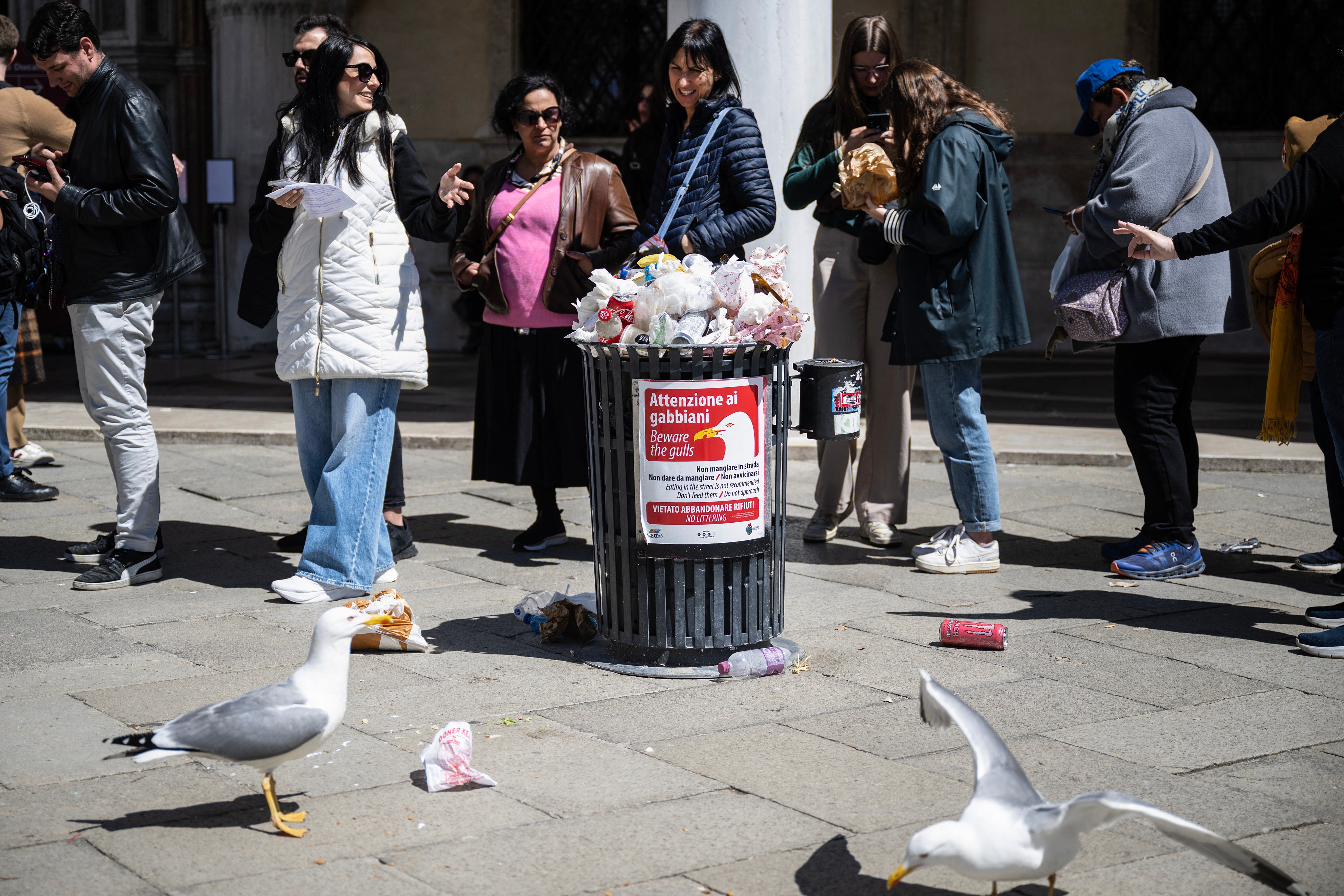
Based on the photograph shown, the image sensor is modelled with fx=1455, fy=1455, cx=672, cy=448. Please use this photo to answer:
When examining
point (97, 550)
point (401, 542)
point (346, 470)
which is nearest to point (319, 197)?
point (346, 470)

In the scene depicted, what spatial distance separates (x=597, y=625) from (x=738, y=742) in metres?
1.00

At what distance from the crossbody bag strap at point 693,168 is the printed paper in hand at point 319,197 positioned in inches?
47.7

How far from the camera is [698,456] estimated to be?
171 inches

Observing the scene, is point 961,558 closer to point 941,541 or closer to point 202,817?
point 941,541

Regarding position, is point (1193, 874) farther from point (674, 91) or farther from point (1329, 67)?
point (1329, 67)

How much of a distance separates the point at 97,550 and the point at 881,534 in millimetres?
3252

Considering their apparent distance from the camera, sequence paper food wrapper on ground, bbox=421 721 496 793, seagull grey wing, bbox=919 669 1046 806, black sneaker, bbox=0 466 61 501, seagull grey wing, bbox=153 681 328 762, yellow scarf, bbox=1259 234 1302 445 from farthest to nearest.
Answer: black sneaker, bbox=0 466 61 501, yellow scarf, bbox=1259 234 1302 445, paper food wrapper on ground, bbox=421 721 496 793, seagull grey wing, bbox=153 681 328 762, seagull grey wing, bbox=919 669 1046 806

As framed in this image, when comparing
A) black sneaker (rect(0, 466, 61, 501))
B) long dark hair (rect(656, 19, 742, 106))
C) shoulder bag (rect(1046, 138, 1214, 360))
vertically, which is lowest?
black sneaker (rect(0, 466, 61, 501))

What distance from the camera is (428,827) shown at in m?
3.32

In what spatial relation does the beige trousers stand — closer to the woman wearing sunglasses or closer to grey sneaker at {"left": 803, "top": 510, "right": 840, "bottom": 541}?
grey sneaker at {"left": 803, "top": 510, "right": 840, "bottom": 541}

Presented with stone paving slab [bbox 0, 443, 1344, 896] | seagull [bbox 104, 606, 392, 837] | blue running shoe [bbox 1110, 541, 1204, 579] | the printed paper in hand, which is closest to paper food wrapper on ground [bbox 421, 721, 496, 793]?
stone paving slab [bbox 0, 443, 1344, 896]

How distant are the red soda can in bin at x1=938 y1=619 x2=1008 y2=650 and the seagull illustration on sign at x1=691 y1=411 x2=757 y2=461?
97 cm

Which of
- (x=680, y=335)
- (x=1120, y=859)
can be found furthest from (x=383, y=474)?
(x=1120, y=859)

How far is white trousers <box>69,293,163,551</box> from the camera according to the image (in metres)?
5.52
